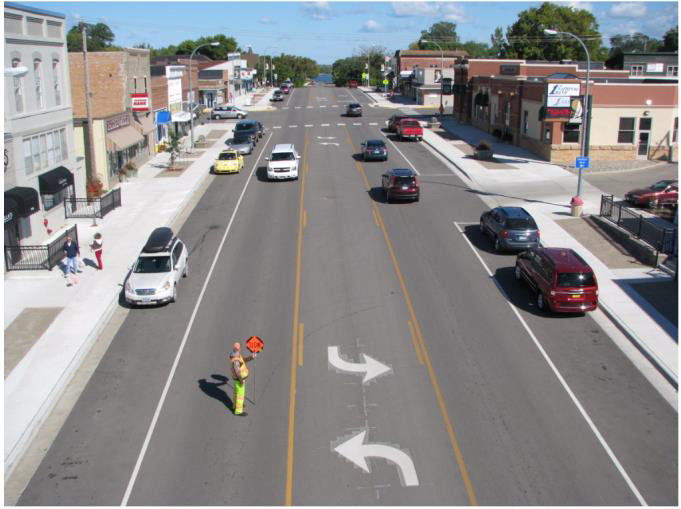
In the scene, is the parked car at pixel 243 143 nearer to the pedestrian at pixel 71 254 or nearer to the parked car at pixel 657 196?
the pedestrian at pixel 71 254

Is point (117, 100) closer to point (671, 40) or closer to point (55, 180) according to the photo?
point (55, 180)

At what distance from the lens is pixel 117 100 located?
47.2 metres

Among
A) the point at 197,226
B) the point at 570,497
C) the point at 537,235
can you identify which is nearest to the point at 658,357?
the point at 570,497

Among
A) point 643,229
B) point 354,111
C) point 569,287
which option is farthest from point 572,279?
point 354,111

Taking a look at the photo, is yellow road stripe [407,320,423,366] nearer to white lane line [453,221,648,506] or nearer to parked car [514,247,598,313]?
white lane line [453,221,648,506]

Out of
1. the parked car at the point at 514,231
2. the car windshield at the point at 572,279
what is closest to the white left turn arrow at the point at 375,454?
the car windshield at the point at 572,279

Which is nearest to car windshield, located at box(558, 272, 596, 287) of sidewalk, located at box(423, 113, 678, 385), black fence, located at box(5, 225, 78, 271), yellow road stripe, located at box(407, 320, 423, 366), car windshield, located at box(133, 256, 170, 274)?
sidewalk, located at box(423, 113, 678, 385)

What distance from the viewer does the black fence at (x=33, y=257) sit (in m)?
26.8

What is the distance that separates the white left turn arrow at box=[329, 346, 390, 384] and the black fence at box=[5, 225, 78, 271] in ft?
45.7

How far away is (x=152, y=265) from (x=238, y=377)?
929 cm

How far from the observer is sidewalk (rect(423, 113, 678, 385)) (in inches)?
827

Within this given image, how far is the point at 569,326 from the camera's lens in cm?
2172

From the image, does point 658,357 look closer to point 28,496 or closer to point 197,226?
point 28,496

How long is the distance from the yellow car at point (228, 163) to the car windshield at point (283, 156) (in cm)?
335
